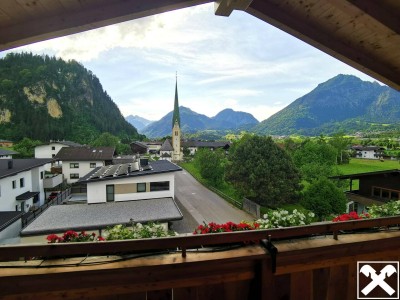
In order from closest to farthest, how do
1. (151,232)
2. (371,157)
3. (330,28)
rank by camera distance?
1. (330,28)
2. (151,232)
3. (371,157)

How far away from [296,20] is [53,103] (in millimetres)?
103695

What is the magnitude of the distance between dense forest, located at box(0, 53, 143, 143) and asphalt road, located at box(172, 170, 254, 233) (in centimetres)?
5802

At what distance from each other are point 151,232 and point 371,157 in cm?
6966

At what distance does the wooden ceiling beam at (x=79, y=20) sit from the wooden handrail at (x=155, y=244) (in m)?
1.35

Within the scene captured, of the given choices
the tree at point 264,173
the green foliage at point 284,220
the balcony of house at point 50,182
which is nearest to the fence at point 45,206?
the balcony of house at point 50,182

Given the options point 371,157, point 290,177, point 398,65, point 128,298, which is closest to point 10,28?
point 128,298

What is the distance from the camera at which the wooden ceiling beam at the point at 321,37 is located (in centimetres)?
216

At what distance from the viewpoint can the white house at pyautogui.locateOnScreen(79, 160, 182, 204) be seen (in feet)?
44.8

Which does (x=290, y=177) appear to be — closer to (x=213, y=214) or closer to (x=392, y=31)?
(x=213, y=214)

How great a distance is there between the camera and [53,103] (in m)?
88.2

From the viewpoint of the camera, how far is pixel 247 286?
5.14 ft

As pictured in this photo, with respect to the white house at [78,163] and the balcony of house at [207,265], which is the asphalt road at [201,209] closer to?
the white house at [78,163]

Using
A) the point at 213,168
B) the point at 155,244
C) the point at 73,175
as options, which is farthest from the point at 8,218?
the point at 213,168

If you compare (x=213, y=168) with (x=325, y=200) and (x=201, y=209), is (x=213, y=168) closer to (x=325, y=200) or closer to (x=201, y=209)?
(x=201, y=209)
